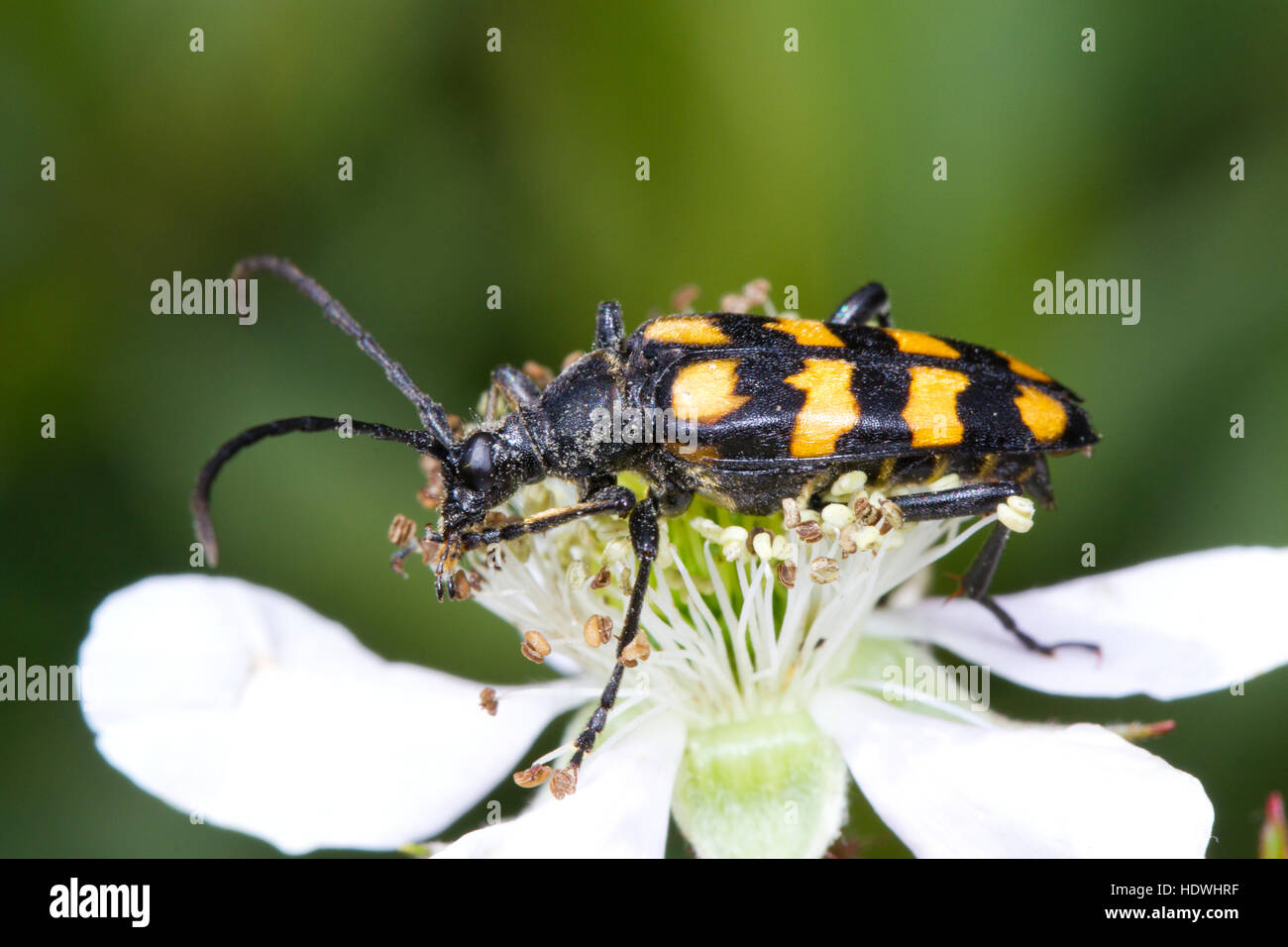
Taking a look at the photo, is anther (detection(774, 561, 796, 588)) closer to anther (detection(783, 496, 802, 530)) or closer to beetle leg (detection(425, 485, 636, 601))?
anther (detection(783, 496, 802, 530))

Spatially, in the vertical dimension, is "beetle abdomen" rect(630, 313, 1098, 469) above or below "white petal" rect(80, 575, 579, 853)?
above

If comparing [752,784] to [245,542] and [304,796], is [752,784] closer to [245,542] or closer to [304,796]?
[304,796]

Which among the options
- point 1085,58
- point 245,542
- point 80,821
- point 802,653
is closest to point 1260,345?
point 1085,58

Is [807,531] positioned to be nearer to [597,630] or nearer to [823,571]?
[823,571]

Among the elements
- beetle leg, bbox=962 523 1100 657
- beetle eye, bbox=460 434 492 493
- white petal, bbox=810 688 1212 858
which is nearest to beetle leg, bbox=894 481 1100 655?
beetle leg, bbox=962 523 1100 657

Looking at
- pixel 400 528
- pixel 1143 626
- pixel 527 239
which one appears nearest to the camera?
pixel 400 528

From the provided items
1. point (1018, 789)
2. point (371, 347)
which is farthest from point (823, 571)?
point (371, 347)

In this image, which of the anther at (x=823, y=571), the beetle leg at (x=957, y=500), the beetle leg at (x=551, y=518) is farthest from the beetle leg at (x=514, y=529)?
the beetle leg at (x=957, y=500)
